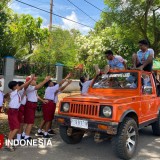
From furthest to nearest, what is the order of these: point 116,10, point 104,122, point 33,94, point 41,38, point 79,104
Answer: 1. point 41,38
2. point 116,10
3. point 33,94
4. point 79,104
5. point 104,122

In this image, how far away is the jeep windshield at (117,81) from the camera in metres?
6.28

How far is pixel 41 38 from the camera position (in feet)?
69.4

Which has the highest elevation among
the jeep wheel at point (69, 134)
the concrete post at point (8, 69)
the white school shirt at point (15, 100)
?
the concrete post at point (8, 69)

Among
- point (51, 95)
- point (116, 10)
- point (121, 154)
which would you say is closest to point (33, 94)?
point (51, 95)

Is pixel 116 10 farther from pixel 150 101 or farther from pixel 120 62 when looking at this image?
pixel 150 101

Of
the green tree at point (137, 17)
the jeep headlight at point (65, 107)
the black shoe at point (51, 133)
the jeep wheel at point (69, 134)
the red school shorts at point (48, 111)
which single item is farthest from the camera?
the green tree at point (137, 17)

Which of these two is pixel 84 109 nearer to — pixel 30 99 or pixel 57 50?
pixel 30 99

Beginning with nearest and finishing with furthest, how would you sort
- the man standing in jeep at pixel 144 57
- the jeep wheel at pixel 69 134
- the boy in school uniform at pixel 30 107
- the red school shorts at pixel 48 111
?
the jeep wheel at pixel 69 134
the boy in school uniform at pixel 30 107
the red school shorts at pixel 48 111
the man standing in jeep at pixel 144 57

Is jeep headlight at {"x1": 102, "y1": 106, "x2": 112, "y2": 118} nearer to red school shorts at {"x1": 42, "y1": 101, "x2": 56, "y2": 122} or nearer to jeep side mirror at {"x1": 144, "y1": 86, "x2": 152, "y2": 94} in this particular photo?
jeep side mirror at {"x1": 144, "y1": 86, "x2": 152, "y2": 94}

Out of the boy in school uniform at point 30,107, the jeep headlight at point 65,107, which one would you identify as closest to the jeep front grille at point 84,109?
the jeep headlight at point 65,107

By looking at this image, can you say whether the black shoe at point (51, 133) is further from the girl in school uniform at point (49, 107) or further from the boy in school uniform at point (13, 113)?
the boy in school uniform at point (13, 113)

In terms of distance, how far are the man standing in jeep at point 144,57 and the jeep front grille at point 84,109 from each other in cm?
252

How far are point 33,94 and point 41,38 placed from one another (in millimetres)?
15632

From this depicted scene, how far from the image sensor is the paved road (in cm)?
512
